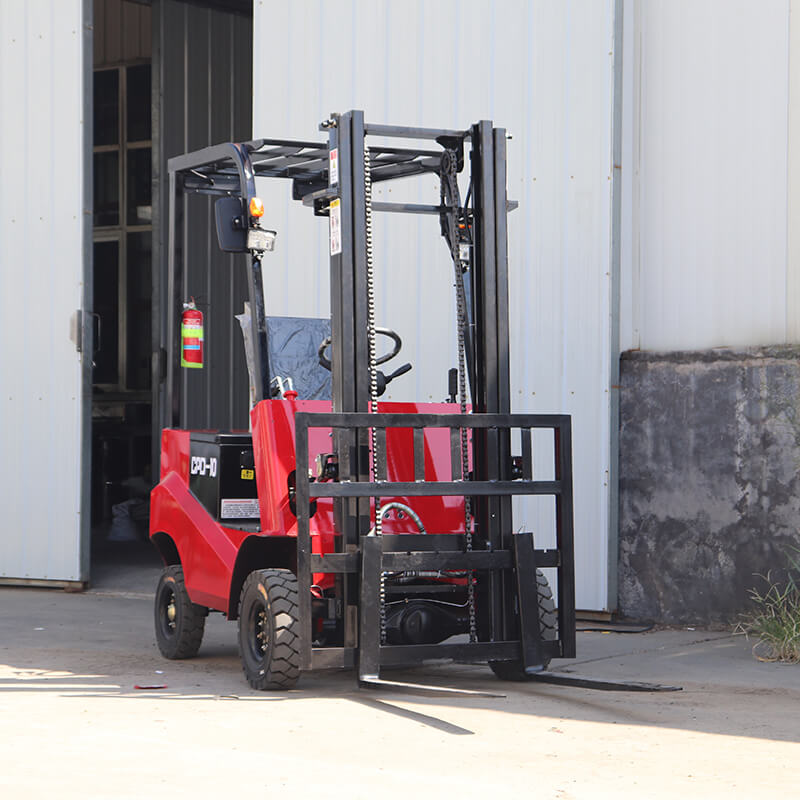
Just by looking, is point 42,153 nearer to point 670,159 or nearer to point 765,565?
point 670,159

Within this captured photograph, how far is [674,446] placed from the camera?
9.48m

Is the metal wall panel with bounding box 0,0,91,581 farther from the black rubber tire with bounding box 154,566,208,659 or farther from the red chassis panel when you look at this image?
the red chassis panel

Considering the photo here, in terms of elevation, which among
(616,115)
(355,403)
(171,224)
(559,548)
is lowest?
(559,548)

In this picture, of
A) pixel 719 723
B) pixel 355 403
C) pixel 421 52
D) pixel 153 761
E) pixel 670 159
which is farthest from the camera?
pixel 421 52

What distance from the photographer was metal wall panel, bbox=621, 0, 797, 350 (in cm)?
920

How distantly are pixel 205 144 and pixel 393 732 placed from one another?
11.2 metres

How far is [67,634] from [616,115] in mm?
4949

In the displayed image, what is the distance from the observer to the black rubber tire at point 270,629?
21.6 ft

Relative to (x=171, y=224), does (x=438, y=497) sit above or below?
below

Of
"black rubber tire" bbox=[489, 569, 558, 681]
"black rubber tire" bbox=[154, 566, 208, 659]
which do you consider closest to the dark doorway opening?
"black rubber tire" bbox=[154, 566, 208, 659]

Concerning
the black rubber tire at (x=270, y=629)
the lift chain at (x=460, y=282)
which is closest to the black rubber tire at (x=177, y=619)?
the black rubber tire at (x=270, y=629)

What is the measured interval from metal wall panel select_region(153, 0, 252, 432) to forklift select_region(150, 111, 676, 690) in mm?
7932

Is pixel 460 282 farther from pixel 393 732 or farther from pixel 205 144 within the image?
pixel 205 144

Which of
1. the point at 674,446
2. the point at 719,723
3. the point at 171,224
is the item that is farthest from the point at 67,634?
the point at 719,723
